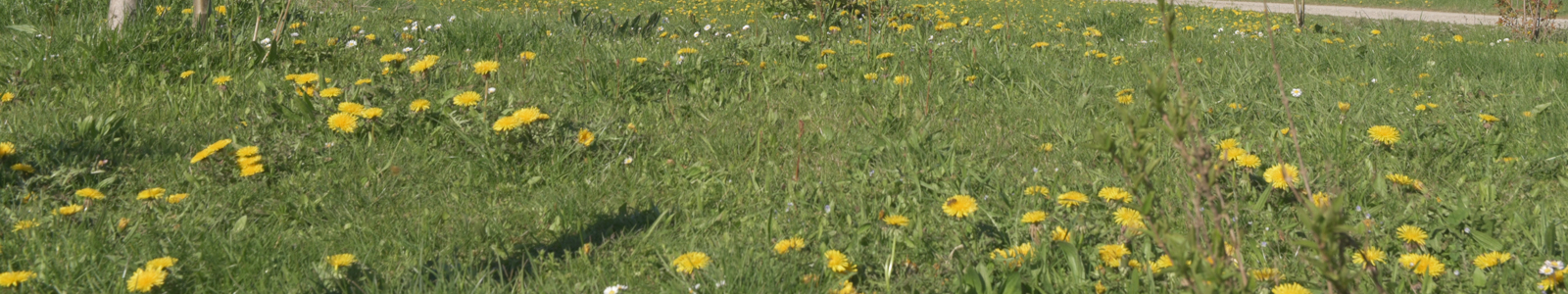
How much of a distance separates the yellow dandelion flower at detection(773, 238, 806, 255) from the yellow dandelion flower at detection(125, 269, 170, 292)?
1131 millimetres

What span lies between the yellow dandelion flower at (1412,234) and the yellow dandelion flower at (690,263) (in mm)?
1446

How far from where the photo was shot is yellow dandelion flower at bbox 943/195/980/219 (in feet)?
7.23

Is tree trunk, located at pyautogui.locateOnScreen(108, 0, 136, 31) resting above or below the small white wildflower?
above

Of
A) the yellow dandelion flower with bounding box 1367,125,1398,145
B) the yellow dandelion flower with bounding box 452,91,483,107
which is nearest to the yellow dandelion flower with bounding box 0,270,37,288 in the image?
the yellow dandelion flower with bounding box 452,91,483,107

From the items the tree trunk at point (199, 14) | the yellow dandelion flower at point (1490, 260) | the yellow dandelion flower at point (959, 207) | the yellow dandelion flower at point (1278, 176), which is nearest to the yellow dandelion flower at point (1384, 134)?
the yellow dandelion flower at point (1278, 176)

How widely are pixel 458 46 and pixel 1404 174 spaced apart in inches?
140

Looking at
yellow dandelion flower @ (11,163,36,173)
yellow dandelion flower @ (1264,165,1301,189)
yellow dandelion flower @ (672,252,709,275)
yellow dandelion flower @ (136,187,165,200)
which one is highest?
yellow dandelion flower @ (11,163,36,173)

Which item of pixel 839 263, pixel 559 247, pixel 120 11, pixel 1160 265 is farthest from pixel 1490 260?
pixel 120 11

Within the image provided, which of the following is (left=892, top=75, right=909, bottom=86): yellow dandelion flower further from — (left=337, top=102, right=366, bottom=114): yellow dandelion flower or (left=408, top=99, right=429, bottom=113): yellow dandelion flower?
(left=337, top=102, right=366, bottom=114): yellow dandelion flower

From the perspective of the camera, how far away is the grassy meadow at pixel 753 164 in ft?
6.52

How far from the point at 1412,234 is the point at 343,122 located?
267cm

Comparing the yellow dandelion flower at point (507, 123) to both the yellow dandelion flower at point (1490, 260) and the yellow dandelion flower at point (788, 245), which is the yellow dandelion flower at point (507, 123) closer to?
the yellow dandelion flower at point (788, 245)

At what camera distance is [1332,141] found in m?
2.93

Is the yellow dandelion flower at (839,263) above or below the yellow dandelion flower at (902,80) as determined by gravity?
above
